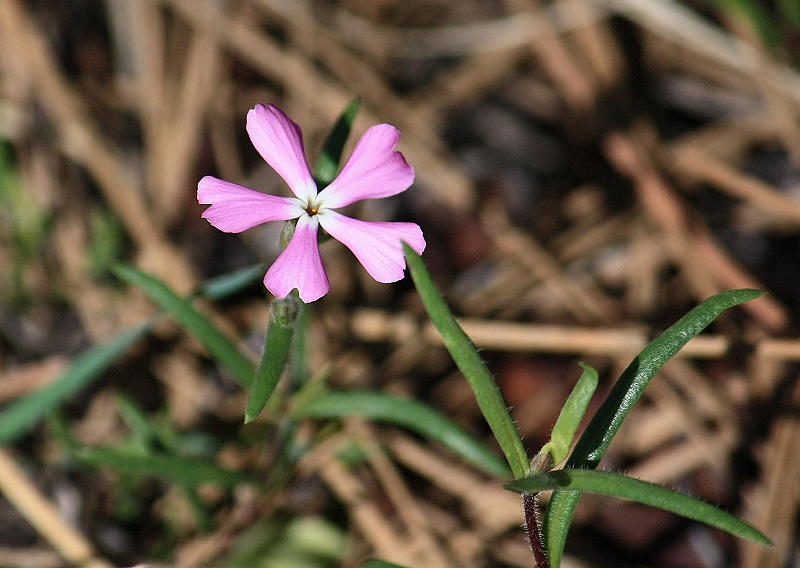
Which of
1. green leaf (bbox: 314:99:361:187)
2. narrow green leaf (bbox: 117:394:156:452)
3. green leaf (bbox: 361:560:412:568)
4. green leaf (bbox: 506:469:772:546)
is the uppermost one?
green leaf (bbox: 314:99:361:187)

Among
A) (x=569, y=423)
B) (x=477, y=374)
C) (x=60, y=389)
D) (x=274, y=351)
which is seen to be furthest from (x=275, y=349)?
(x=60, y=389)

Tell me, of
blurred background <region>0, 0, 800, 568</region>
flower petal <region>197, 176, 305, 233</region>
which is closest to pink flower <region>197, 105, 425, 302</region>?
flower petal <region>197, 176, 305, 233</region>

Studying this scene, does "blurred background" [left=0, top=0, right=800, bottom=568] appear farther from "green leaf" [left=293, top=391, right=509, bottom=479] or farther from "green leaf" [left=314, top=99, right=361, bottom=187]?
"green leaf" [left=314, top=99, right=361, bottom=187]

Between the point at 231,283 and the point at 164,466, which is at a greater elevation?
the point at 231,283

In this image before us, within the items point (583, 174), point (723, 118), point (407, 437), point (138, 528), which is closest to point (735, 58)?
point (723, 118)

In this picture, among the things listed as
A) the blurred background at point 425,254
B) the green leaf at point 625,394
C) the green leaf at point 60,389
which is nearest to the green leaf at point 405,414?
the blurred background at point 425,254

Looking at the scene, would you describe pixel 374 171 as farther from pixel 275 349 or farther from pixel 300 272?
pixel 275 349

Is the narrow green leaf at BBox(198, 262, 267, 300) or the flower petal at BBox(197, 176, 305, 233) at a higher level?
the narrow green leaf at BBox(198, 262, 267, 300)
